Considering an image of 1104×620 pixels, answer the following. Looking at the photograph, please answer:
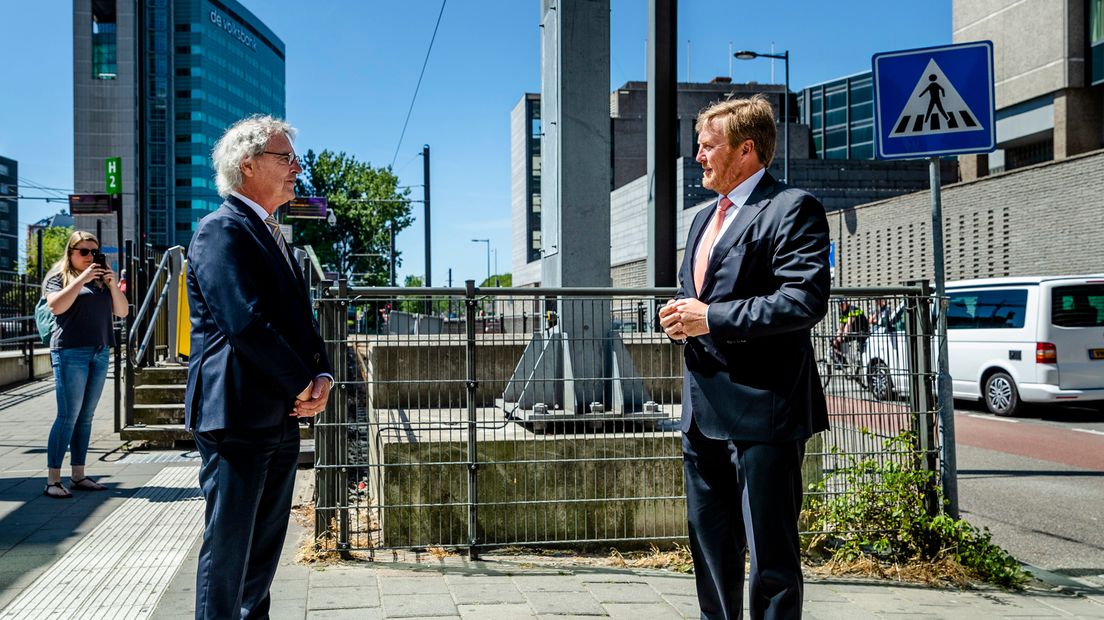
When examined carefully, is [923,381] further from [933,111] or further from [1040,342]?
[1040,342]

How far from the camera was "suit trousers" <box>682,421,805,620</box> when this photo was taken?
2918 mm

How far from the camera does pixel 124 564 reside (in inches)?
197

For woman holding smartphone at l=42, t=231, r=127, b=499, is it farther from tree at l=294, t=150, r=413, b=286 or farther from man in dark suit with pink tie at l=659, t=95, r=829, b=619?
tree at l=294, t=150, r=413, b=286

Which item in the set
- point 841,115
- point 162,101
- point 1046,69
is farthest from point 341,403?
point 162,101

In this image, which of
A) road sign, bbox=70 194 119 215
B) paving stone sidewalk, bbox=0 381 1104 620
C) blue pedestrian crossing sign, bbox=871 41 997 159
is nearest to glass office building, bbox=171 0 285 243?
road sign, bbox=70 194 119 215

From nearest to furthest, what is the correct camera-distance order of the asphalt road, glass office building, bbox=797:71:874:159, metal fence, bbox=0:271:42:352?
the asphalt road
metal fence, bbox=0:271:42:352
glass office building, bbox=797:71:874:159

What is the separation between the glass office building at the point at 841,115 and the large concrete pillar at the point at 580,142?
67663mm

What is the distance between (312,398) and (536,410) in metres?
2.19

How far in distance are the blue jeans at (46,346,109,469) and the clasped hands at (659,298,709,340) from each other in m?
5.14

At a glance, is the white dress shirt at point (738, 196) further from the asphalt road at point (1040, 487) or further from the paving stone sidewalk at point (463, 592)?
the asphalt road at point (1040, 487)

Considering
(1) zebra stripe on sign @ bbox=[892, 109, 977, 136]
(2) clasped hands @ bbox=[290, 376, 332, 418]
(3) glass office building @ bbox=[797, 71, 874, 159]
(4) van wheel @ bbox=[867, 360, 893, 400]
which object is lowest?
(4) van wheel @ bbox=[867, 360, 893, 400]

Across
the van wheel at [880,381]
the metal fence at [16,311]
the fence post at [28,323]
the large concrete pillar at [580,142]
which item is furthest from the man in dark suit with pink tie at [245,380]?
the fence post at [28,323]

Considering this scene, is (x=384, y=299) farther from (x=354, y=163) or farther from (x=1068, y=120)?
(x=354, y=163)

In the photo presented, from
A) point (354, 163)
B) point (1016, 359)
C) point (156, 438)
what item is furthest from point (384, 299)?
point (354, 163)
